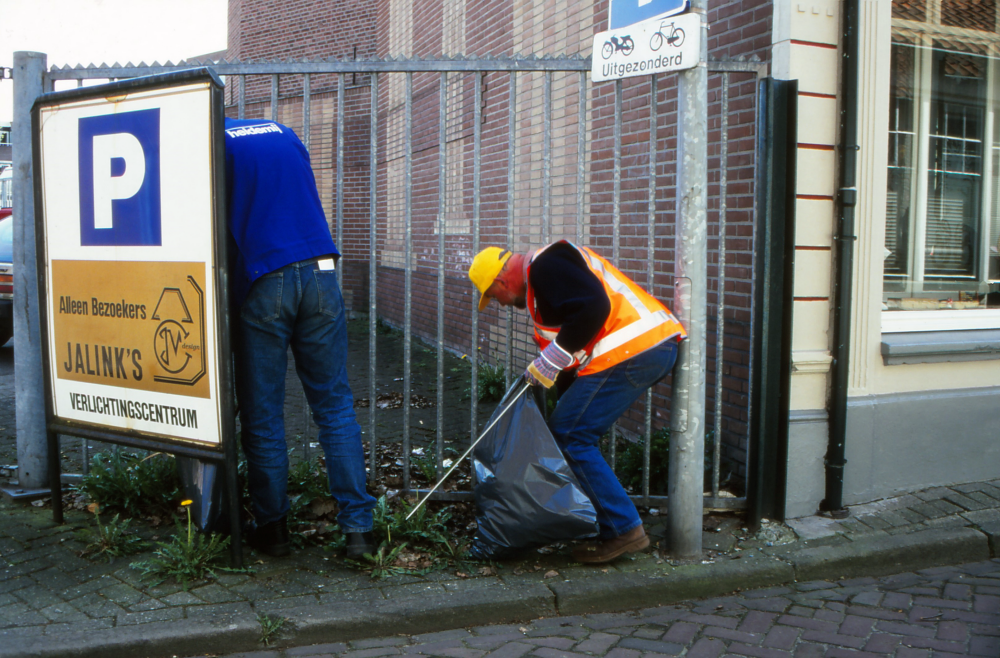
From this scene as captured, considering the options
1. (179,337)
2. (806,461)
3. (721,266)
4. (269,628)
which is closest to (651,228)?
(721,266)

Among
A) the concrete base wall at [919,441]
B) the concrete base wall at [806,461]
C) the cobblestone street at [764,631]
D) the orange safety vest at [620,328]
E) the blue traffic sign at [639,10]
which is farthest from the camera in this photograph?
the concrete base wall at [919,441]

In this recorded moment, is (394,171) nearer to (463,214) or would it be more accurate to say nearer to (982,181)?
(463,214)

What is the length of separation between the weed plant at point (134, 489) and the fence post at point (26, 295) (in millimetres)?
416

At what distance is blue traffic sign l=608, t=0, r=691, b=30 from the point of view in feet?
11.0

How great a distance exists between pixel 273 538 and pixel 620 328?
1752mm

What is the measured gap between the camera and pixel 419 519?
12.5 feet

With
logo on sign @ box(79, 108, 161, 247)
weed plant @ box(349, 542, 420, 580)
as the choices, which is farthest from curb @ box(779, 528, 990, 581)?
logo on sign @ box(79, 108, 161, 247)

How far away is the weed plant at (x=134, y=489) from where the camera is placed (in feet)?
13.4

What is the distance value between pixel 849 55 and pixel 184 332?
3.35 meters

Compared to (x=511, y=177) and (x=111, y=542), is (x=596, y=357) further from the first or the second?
(x=111, y=542)

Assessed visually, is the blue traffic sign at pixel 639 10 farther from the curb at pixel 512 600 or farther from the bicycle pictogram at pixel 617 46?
the curb at pixel 512 600

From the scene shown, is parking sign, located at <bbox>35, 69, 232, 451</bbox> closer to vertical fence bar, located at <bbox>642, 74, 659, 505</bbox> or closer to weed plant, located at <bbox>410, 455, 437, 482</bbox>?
weed plant, located at <bbox>410, 455, 437, 482</bbox>

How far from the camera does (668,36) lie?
3402 millimetres

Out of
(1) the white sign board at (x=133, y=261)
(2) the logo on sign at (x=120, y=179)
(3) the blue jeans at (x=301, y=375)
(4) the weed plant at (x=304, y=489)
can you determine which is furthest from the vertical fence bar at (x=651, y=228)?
(2) the logo on sign at (x=120, y=179)
